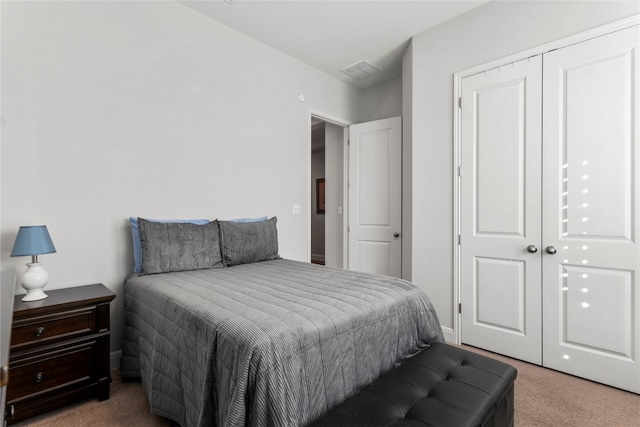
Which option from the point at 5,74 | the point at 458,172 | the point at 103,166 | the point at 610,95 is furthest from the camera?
the point at 458,172

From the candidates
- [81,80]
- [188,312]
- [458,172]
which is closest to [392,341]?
[188,312]

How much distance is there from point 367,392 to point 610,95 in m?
2.49

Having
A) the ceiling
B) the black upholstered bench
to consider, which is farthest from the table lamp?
the ceiling

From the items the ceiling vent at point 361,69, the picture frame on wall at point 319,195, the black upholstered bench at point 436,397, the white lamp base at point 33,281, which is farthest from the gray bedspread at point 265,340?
the picture frame on wall at point 319,195

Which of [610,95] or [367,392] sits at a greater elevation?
[610,95]

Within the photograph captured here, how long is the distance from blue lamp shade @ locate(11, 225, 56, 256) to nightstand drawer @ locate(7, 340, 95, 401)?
0.57m

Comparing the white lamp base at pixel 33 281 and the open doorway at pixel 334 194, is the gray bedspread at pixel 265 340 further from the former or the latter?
the open doorway at pixel 334 194

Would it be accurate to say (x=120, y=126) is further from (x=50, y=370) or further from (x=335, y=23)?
(x=335, y=23)

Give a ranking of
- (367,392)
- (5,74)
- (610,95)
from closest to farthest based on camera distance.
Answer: (367,392)
(5,74)
(610,95)

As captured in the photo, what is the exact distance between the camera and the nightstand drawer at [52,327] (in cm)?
160

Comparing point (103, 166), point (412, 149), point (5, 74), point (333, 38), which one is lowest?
point (103, 166)

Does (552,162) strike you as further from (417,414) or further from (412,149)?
(417,414)

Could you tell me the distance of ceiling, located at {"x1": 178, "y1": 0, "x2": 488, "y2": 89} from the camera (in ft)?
8.61

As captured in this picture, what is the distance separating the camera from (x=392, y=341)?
153 cm
